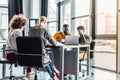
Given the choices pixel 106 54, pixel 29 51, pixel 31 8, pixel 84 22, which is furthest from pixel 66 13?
pixel 29 51

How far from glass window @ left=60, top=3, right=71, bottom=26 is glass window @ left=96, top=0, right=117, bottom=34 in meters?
1.36

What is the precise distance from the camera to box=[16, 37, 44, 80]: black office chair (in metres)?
3.43

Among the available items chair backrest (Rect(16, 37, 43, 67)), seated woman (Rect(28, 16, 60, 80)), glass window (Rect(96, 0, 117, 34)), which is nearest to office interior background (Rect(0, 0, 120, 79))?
glass window (Rect(96, 0, 117, 34))

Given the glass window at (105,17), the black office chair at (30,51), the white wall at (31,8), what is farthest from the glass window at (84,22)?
the black office chair at (30,51)

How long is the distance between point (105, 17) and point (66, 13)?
1939 mm

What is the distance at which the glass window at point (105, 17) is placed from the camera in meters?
6.35

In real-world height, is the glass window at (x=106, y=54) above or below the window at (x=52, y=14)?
below

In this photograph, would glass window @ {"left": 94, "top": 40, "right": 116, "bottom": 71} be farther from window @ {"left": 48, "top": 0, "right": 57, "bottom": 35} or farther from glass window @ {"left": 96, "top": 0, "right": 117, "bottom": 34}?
window @ {"left": 48, "top": 0, "right": 57, "bottom": 35}

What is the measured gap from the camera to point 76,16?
7.50m

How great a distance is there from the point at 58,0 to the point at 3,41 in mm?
3861

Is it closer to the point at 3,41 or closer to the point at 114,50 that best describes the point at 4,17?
the point at 3,41

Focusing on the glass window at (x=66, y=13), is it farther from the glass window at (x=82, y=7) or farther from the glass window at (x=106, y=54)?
the glass window at (x=106, y=54)

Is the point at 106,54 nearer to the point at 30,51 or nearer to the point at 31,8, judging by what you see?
the point at 30,51

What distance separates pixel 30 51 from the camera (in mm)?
3504
